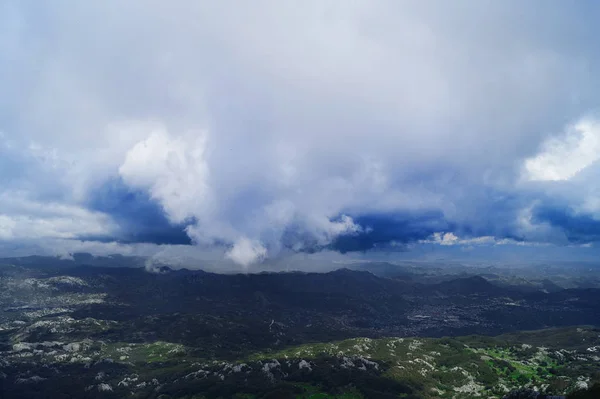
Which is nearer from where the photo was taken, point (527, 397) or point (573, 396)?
point (573, 396)

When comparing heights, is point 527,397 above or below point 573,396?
below
